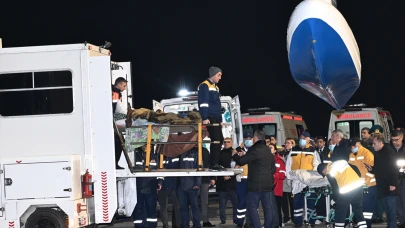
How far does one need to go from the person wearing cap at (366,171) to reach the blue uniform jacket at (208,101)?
2906mm

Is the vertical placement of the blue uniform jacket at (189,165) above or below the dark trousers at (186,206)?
above

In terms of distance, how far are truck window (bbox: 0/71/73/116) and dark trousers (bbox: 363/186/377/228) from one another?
5.55 meters

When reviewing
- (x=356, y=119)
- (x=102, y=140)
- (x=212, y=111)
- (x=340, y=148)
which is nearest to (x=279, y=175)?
(x=340, y=148)

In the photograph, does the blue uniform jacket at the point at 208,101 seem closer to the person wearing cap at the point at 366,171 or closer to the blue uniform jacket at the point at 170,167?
the blue uniform jacket at the point at 170,167

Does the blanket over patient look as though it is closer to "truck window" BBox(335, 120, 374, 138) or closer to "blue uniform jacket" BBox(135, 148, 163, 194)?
"blue uniform jacket" BBox(135, 148, 163, 194)

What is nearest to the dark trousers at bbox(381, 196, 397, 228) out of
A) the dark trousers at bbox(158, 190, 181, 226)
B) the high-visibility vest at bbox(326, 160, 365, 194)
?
the high-visibility vest at bbox(326, 160, 365, 194)

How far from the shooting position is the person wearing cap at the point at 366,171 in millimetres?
14477

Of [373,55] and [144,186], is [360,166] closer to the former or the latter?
[144,186]

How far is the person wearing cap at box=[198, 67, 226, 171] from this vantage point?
13.1 metres

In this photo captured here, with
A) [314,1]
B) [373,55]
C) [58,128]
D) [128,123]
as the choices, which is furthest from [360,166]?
[373,55]

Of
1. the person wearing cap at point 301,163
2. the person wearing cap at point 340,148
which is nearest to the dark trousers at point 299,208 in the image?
the person wearing cap at point 301,163

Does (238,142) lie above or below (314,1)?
below

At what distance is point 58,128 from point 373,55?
49825mm

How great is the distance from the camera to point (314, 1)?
14750mm
